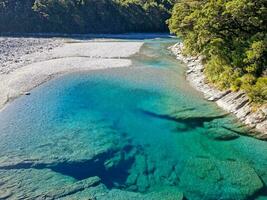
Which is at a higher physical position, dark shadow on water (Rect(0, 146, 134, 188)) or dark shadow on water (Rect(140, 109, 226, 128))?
dark shadow on water (Rect(140, 109, 226, 128))

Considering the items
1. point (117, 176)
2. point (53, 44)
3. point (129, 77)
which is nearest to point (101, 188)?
point (117, 176)

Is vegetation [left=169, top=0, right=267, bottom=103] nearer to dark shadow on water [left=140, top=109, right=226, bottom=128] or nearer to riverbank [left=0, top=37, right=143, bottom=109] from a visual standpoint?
dark shadow on water [left=140, top=109, right=226, bottom=128]

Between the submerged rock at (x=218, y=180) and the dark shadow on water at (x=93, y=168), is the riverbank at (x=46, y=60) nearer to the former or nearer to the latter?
the dark shadow on water at (x=93, y=168)

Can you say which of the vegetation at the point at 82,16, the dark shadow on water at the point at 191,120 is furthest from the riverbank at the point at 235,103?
the vegetation at the point at 82,16

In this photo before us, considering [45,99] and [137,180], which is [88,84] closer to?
[45,99]

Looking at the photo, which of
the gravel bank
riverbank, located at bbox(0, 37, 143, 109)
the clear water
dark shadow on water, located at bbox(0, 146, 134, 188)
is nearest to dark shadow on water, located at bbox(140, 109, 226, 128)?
the clear water

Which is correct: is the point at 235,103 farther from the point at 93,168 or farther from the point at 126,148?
the point at 93,168
